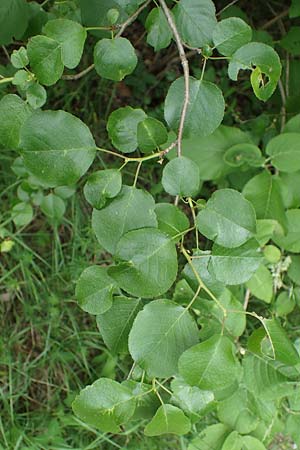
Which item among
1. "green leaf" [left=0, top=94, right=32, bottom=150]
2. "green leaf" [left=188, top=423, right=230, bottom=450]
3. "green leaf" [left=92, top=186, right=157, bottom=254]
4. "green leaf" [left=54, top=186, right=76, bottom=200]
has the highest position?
"green leaf" [left=0, top=94, right=32, bottom=150]

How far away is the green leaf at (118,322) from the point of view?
842 millimetres

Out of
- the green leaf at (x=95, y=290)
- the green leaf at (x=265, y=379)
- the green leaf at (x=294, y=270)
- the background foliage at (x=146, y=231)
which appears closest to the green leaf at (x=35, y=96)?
the background foliage at (x=146, y=231)

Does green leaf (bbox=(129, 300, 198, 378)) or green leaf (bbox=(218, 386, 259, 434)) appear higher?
green leaf (bbox=(129, 300, 198, 378))

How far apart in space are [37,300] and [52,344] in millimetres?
138

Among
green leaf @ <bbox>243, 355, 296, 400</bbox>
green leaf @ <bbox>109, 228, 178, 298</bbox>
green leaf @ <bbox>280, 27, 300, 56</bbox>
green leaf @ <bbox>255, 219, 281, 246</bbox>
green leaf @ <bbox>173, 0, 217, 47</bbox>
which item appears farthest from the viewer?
green leaf @ <bbox>280, 27, 300, 56</bbox>

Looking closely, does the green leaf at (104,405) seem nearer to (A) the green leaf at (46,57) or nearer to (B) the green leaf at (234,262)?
(B) the green leaf at (234,262)

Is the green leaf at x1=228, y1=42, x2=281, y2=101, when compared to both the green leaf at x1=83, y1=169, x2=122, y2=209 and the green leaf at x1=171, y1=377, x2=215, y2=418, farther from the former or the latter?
the green leaf at x1=171, y1=377, x2=215, y2=418

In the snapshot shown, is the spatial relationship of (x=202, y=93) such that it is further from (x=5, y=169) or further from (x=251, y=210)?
(x=5, y=169)

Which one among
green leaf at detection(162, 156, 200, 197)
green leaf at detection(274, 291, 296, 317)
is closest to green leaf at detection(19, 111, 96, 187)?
green leaf at detection(162, 156, 200, 197)

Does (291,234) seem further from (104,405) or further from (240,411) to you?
(104,405)

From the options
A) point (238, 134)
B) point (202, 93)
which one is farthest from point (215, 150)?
point (202, 93)

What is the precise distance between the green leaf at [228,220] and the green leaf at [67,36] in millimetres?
266

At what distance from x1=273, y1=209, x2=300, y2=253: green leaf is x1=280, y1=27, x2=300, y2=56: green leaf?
0.39 meters

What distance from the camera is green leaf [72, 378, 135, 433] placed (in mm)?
821
